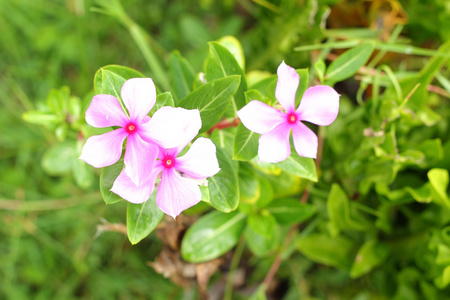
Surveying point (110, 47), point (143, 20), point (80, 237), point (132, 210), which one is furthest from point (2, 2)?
point (132, 210)

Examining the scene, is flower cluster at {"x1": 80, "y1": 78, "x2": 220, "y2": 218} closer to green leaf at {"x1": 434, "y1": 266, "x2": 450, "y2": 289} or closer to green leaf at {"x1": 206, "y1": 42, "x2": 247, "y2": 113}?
green leaf at {"x1": 206, "y1": 42, "x2": 247, "y2": 113}

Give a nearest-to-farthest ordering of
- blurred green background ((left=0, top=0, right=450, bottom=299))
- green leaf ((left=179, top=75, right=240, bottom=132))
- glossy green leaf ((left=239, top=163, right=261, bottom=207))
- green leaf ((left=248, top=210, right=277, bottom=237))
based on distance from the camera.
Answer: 1. green leaf ((left=179, top=75, right=240, bottom=132))
2. glossy green leaf ((left=239, top=163, right=261, bottom=207))
3. green leaf ((left=248, top=210, right=277, bottom=237))
4. blurred green background ((left=0, top=0, right=450, bottom=299))

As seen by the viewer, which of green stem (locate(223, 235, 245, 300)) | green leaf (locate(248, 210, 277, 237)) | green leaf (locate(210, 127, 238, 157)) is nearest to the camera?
green leaf (locate(210, 127, 238, 157))

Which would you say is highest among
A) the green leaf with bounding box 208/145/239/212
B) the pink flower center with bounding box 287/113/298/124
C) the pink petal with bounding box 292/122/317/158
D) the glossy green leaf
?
the pink flower center with bounding box 287/113/298/124

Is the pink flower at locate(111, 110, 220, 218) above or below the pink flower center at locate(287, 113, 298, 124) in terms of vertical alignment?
below

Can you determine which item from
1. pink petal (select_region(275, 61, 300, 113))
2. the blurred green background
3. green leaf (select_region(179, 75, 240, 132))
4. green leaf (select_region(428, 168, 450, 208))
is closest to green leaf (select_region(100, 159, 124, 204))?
green leaf (select_region(179, 75, 240, 132))

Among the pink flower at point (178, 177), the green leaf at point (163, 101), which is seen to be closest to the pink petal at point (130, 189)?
the pink flower at point (178, 177)

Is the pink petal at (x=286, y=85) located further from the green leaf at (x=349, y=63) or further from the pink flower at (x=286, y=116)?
the green leaf at (x=349, y=63)

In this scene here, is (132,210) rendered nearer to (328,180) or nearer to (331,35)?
(328,180)
